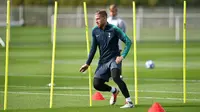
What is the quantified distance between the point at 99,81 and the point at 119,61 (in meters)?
0.69

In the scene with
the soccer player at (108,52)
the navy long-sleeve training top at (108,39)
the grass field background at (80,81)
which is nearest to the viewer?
the soccer player at (108,52)

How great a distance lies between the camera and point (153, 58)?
35.3 meters

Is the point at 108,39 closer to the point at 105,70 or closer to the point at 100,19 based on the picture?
the point at 100,19

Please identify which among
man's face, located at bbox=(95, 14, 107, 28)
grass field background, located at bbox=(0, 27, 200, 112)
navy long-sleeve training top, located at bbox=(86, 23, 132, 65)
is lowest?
grass field background, located at bbox=(0, 27, 200, 112)

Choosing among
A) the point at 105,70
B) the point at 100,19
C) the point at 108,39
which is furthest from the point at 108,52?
the point at 100,19

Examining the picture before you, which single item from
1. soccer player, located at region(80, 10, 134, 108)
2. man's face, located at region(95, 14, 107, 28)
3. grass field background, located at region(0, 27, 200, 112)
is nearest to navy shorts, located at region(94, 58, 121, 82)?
soccer player, located at region(80, 10, 134, 108)

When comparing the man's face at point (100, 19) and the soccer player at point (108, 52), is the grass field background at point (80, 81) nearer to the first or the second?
the soccer player at point (108, 52)

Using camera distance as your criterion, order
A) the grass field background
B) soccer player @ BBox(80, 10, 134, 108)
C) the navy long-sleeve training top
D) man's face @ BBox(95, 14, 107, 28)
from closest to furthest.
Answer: man's face @ BBox(95, 14, 107, 28) → soccer player @ BBox(80, 10, 134, 108) → the navy long-sleeve training top → the grass field background

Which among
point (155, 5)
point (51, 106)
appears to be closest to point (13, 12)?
point (155, 5)

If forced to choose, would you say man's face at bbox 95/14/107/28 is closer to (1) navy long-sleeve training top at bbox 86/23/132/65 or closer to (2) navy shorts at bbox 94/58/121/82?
(1) navy long-sleeve training top at bbox 86/23/132/65

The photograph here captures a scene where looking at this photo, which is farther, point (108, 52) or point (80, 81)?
point (80, 81)

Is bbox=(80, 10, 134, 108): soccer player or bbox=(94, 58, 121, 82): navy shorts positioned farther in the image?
bbox=(94, 58, 121, 82): navy shorts

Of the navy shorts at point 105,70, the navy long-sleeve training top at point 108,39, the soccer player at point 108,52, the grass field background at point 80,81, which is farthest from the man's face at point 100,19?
the grass field background at point 80,81

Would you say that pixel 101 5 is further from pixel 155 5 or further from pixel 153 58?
pixel 153 58
